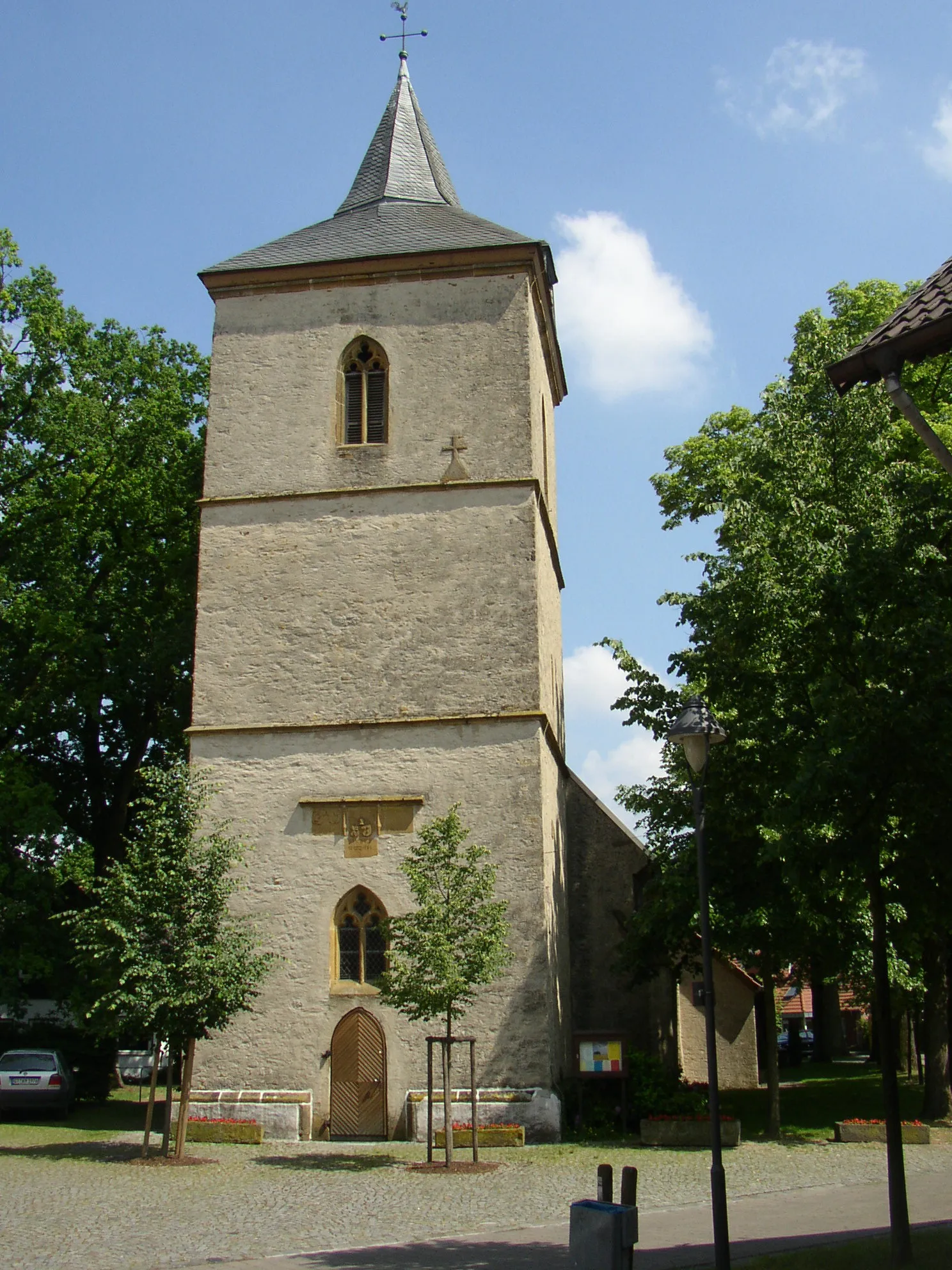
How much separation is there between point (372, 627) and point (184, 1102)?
6.93m

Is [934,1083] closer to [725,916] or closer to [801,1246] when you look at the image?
[725,916]

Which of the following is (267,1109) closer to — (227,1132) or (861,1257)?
(227,1132)

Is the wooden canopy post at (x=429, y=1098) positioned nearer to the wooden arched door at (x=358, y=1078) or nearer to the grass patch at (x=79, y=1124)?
the wooden arched door at (x=358, y=1078)

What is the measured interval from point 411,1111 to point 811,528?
9277 millimetres

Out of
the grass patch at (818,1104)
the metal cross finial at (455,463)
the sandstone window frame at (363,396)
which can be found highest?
the sandstone window frame at (363,396)

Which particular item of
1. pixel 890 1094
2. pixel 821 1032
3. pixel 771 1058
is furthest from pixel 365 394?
pixel 821 1032

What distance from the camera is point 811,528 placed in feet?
41.8

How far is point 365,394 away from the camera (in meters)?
20.4

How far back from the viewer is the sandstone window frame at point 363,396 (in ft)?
66.1

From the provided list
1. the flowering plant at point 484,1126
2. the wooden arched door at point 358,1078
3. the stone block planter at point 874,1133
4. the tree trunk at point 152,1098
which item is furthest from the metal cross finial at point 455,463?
the stone block planter at point 874,1133

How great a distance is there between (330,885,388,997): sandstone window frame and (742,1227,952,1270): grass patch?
8877 mm

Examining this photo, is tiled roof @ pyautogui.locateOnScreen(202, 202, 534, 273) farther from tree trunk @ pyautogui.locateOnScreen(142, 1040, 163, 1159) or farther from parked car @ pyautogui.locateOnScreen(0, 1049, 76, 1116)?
parked car @ pyautogui.locateOnScreen(0, 1049, 76, 1116)

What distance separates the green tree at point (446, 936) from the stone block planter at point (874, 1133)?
5.35 meters

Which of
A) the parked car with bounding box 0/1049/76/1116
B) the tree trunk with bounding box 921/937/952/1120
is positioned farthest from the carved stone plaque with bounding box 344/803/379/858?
the tree trunk with bounding box 921/937/952/1120
